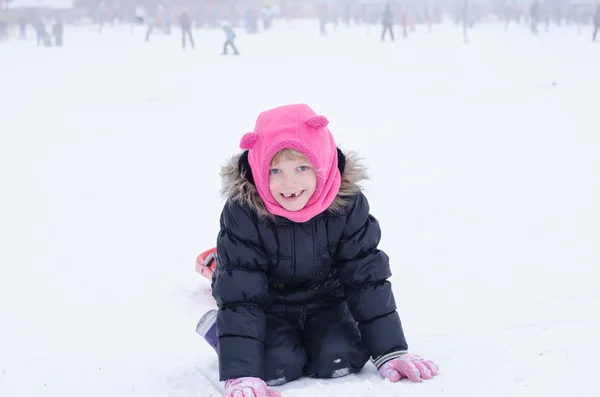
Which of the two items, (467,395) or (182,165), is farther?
(182,165)

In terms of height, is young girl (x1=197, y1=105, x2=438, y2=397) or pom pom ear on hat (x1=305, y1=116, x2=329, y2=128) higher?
pom pom ear on hat (x1=305, y1=116, x2=329, y2=128)

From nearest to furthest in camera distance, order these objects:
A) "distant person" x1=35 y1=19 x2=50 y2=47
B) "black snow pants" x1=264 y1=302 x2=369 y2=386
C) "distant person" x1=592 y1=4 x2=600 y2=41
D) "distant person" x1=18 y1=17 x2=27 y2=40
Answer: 1. "black snow pants" x1=264 y1=302 x2=369 y2=386
2. "distant person" x1=592 y1=4 x2=600 y2=41
3. "distant person" x1=35 y1=19 x2=50 y2=47
4. "distant person" x1=18 y1=17 x2=27 y2=40

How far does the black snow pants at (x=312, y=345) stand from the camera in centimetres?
239

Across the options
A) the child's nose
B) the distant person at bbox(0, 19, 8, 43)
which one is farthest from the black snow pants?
the distant person at bbox(0, 19, 8, 43)

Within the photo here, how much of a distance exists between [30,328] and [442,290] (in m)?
1.82

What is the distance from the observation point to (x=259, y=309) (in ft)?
7.82

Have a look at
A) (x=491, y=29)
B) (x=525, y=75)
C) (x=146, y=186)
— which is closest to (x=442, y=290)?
(x=146, y=186)

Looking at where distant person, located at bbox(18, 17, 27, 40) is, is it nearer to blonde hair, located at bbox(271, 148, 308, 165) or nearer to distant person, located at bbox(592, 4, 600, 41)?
distant person, located at bbox(592, 4, 600, 41)

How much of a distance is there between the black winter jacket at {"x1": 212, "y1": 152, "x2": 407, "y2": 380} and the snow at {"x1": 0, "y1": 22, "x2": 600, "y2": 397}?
6.5 inches

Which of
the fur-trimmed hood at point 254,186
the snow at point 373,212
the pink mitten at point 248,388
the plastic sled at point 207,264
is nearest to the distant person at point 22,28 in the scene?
the snow at point 373,212

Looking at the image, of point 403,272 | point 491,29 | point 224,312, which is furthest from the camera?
point 491,29

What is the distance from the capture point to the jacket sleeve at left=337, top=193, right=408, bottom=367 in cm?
240

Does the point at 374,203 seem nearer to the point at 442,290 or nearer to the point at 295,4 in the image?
the point at 442,290

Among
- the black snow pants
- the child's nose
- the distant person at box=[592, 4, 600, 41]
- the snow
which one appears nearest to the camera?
the child's nose
